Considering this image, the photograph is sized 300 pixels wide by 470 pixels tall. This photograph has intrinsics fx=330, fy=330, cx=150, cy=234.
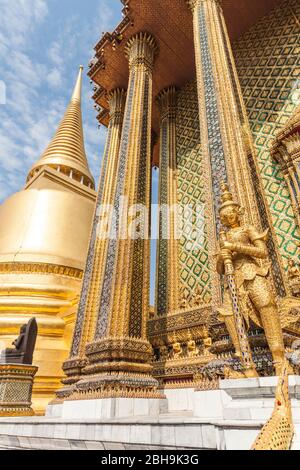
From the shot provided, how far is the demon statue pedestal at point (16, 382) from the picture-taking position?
5.53 m

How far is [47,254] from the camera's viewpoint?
10398mm

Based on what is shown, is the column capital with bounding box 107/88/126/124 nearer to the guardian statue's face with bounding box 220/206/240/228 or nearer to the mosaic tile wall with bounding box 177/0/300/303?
the mosaic tile wall with bounding box 177/0/300/303

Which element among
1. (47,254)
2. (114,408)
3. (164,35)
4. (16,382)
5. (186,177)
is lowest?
(114,408)

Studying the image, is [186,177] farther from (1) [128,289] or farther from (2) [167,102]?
(1) [128,289]

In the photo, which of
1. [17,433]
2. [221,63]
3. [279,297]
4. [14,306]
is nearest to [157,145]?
[221,63]

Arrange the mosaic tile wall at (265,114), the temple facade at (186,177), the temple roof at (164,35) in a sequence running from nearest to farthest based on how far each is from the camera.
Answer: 1. the temple facade at (186,177)
2. the mosaic tile wall at (265,114)
3. the temple roof at (164,35)

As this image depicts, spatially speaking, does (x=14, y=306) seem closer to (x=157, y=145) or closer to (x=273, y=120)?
(x=157, y=145)

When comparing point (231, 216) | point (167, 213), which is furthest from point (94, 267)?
point (231, 216)

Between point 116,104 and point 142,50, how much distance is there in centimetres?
189

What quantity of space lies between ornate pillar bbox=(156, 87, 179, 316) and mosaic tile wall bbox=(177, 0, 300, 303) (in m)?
0.19

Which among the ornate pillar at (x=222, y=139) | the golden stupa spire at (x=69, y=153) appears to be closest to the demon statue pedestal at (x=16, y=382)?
the ornate pillar at (x=222, y=139)

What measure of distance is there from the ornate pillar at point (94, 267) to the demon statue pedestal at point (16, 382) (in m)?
0.83

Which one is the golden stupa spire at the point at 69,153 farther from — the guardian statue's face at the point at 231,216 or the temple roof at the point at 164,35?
the guardian statue's face at the point at 231,216

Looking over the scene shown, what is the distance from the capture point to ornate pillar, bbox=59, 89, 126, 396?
221 inches
